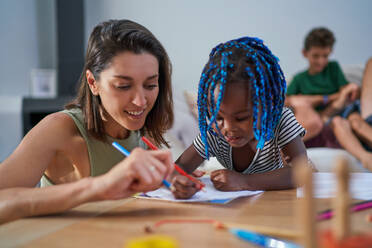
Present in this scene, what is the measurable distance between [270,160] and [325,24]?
223 cm

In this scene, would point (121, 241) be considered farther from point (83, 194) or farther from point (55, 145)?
point (55, 145)

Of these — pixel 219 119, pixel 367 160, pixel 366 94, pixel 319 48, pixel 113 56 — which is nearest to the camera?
pixel 219 119

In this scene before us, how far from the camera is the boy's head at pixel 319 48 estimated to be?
2693 mm

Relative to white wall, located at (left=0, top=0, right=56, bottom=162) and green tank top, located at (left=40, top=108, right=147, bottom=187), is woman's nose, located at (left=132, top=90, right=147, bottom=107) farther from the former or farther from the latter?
white wall, located at (left=0, top=0, right=56, bottom=162)

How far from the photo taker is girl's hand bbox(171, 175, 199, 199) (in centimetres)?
81

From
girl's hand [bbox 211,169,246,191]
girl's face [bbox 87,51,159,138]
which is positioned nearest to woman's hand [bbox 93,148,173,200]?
girl's hand [bbox 211,169,246,191]

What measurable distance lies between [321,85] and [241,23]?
0.91m

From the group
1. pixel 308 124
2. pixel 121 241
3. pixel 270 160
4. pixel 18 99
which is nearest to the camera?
pixel 121 241

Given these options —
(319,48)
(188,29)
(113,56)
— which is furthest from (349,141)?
(188,29)

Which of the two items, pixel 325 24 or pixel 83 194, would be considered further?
pixel 325 24

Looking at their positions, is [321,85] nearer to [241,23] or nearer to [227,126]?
[241,23]

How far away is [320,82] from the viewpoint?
2.73 metres

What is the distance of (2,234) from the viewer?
575 millimetres

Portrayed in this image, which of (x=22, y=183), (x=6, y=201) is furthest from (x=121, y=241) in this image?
(x=22, y=183)
